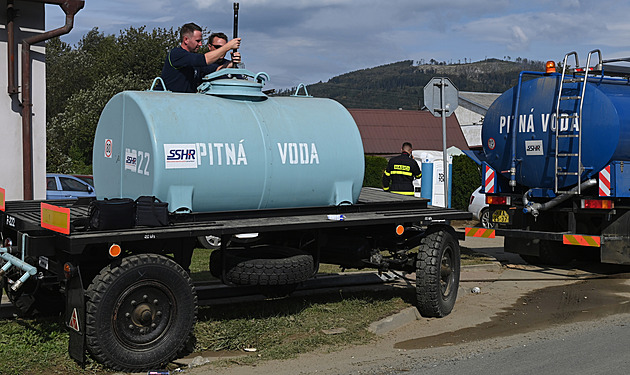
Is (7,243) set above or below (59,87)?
below

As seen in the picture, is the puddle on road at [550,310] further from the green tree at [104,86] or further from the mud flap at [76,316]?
the green tree at [104,86]

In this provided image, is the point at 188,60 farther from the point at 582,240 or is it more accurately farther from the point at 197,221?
the point at 582,240

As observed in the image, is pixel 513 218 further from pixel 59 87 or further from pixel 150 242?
pixel 59 87

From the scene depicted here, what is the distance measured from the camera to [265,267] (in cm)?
733

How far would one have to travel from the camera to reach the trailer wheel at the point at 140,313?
6074 millimetres

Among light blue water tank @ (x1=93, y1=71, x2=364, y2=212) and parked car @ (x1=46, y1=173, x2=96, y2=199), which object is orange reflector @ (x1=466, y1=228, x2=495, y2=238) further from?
parked car @ (x1=46, y1=173, x2=96, y2=199)

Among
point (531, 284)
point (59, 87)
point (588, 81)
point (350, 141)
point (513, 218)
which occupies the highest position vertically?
point (59, 87)

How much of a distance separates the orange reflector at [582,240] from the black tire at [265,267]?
5533 millimetres

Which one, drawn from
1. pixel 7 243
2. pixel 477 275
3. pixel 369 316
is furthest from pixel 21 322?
pixel 477 275

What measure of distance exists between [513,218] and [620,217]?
169cm

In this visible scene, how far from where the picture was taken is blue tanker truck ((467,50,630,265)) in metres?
11.3

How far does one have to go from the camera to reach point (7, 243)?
7027 millimetres

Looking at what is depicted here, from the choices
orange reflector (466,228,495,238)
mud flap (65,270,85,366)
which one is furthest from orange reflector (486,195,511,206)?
mud flap (65,270,85,366)

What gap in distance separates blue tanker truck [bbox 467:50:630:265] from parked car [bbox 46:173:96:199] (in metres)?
10.2
